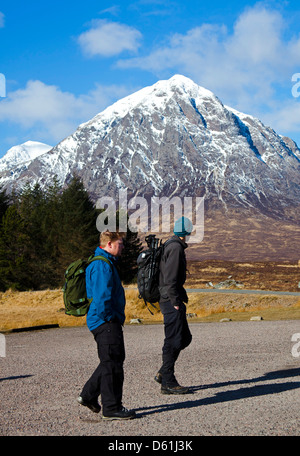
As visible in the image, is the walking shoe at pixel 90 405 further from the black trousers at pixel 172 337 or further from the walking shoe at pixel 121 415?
the black trousers at pixel 172 337

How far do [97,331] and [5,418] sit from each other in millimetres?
1449

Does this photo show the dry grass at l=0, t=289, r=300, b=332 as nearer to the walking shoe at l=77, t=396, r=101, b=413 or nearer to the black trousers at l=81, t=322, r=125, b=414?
the walking shoe at l=77, t=396, r=101, b=413

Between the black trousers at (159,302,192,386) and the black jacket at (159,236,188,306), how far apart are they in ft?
0.50

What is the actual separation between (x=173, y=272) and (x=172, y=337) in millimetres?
950

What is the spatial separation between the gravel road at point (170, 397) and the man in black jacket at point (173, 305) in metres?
0.29

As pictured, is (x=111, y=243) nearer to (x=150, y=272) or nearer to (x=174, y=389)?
(x=150, y=272)

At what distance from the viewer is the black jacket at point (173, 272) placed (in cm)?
704

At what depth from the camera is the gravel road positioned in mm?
5383

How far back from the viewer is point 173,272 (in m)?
7.05

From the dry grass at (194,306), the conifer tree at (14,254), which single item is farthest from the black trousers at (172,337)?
the conifer tree at (14,254)

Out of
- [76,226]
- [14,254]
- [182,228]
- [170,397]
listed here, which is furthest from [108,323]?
[14,254]

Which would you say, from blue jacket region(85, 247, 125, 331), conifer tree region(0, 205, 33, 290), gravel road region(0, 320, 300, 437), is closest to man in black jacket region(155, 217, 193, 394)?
gravel road region(0, 320, 300, 437)
